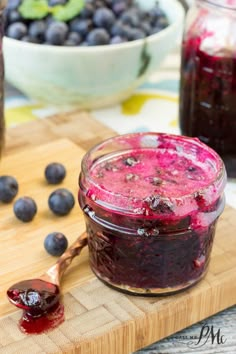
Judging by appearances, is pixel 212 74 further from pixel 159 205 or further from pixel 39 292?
pixel 39 292

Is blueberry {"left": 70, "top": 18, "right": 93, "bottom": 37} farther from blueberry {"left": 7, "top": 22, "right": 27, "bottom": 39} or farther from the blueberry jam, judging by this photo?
the blueberry jam

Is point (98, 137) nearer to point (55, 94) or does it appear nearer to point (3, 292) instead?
point (55, 94)

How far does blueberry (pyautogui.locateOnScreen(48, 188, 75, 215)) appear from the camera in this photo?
1.27 meters

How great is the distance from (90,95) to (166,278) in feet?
2.32

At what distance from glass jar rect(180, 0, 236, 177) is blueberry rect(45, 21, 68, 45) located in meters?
0.33

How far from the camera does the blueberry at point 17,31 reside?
1.68 m

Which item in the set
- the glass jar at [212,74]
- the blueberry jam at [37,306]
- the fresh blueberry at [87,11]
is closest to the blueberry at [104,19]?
the fresh blueberry at [87,11]

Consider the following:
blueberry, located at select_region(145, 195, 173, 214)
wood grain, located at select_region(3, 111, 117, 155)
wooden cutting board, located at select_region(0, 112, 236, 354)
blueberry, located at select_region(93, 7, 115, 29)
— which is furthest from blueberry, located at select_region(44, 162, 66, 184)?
blueberry, located at select_region(93, 7, 115, 29)

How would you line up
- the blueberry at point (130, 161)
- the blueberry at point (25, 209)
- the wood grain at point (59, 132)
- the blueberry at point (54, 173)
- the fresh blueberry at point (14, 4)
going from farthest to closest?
the fresh blueberry at point (14, 4)
the wood grain at point (59, 132)
the blueberry at point (54, 173)
the blueberry at point (25, 209)
the blueberry at point (130, 161)

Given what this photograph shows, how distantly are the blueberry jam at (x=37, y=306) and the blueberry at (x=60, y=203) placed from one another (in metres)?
0.22

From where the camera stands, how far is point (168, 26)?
1.78 m

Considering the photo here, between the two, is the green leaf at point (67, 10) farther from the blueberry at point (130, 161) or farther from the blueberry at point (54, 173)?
the blueberry at point (130, 161)

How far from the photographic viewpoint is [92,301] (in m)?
1.08
